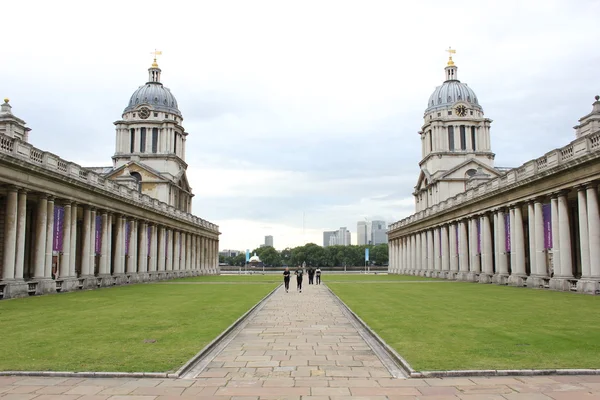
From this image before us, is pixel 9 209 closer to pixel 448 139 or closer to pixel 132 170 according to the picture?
pixel 132 170

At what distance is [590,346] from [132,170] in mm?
89114

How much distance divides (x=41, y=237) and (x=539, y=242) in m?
38.4

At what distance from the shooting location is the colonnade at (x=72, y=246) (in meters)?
34.4

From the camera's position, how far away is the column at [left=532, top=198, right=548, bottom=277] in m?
42.0

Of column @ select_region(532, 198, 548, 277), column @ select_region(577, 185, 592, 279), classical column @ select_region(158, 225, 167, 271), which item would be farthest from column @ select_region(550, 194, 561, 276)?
classical column @ select_region(158, 225, 167, 271)

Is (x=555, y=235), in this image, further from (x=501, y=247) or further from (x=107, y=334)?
(x=107, y=334)

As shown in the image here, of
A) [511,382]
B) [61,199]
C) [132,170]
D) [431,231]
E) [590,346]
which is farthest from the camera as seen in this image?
[132,170]

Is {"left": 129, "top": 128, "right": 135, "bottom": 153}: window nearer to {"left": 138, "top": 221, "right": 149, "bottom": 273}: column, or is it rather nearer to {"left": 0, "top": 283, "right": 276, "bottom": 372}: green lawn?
{"left": 138, "top": 221, "right": 149, "bottom": 273}: column

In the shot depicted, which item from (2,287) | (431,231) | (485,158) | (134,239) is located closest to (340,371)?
(2,287)

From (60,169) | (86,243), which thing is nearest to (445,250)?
(86,243)

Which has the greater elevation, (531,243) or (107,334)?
(531,243)

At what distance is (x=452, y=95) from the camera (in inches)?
4080

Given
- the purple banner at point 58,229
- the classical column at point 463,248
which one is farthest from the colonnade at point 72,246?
the classical column at point 463,248

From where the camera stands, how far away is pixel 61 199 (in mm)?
40969
